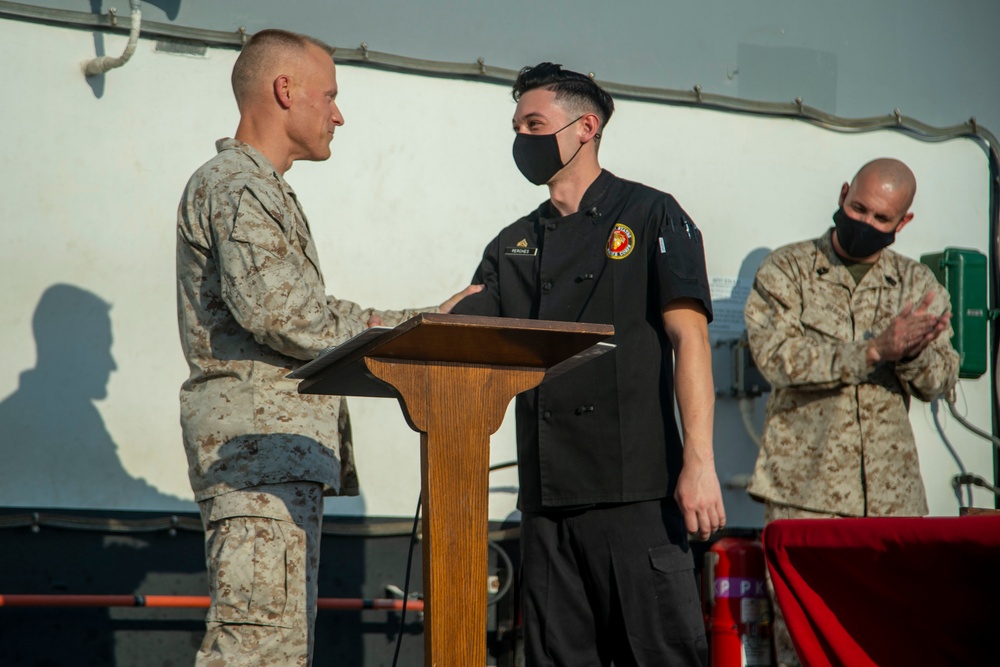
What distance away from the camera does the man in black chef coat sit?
268 cm

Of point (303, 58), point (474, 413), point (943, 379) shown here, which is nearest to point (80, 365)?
point (303, 58)

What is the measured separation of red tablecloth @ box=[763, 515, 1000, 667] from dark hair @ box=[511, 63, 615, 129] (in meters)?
1.57

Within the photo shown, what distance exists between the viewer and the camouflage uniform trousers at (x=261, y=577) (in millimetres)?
2641

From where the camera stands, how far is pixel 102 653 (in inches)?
154

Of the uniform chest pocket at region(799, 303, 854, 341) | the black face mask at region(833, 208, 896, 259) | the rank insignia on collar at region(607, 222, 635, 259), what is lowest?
the rank insignia on collar at region(607, 222, 635, 259)

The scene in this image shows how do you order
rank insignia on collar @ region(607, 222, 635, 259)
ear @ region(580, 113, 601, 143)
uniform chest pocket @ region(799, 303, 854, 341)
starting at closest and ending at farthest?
rank insignia on collar @ region(607, 222, 635, 259)
ear @ region(580, 113, 601, 143)
uniform chest pocket @ region(799, 303, 854, 341)

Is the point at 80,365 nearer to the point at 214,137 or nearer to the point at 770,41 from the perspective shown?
the point at 214,137

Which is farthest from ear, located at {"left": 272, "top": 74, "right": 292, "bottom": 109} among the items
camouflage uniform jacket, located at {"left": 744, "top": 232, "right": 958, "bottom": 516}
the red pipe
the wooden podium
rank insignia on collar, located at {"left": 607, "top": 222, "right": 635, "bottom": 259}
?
camouflage uniform jacket, located at {"left": 744, "top": 232, "right": 958, "bottom": 516}

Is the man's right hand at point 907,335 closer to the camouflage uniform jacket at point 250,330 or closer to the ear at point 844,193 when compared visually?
the ear at point 844,193

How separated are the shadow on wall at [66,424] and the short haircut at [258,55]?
1.22 m

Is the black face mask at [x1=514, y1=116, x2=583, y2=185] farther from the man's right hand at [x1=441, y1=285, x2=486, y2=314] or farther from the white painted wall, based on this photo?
the white painted wall

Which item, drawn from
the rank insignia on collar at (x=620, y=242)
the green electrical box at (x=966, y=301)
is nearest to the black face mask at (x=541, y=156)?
→ the rank insignia on collar at (x=620, y=242)

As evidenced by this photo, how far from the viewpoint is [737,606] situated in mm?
4312

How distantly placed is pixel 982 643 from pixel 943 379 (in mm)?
2644
